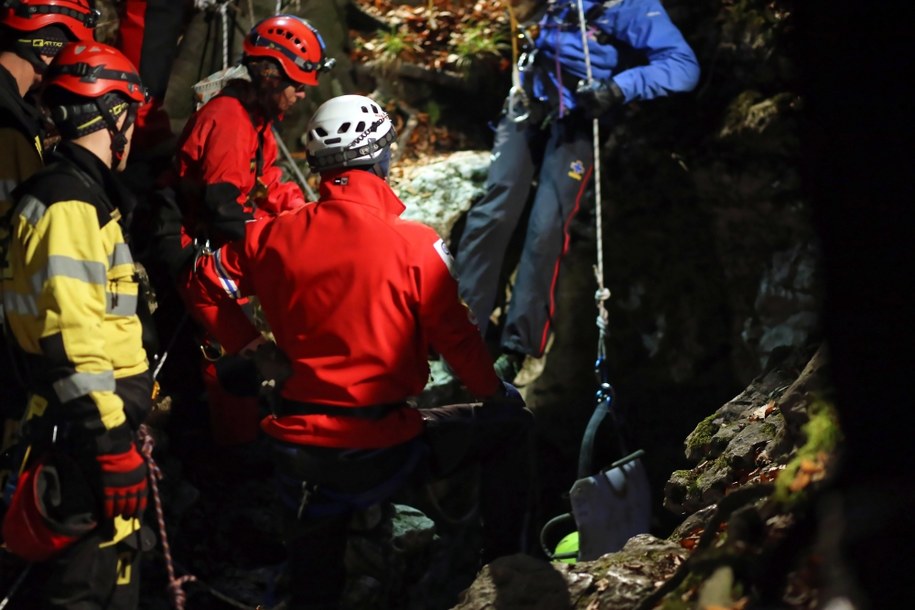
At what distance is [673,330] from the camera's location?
9000 mm

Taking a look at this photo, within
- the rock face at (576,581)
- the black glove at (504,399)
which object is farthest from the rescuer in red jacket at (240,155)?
the rock face at (576,581)

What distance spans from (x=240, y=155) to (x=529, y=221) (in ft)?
9.38

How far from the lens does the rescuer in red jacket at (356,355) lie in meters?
4.29

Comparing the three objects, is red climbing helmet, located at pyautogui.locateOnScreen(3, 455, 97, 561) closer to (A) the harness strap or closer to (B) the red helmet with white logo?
(A) the harness strap

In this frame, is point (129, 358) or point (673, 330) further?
point (673, 330)

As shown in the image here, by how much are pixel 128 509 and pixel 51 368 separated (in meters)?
0.66

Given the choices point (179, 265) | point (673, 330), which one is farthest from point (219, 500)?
point (673, 330)

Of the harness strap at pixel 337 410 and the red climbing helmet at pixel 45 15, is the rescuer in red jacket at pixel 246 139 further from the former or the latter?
the harness strap at pixel 337 410

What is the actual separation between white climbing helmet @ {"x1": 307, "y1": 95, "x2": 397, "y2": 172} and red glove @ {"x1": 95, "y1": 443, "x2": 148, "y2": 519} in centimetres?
152

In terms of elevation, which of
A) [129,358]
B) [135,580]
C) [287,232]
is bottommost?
[135,580]

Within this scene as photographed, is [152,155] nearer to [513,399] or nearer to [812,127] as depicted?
[513,399]

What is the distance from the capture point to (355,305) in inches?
168

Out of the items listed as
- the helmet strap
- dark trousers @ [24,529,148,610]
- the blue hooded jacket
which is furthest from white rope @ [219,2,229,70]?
dark trousers @ [24,529,148,610]

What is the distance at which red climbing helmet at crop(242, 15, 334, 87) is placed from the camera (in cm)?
595
